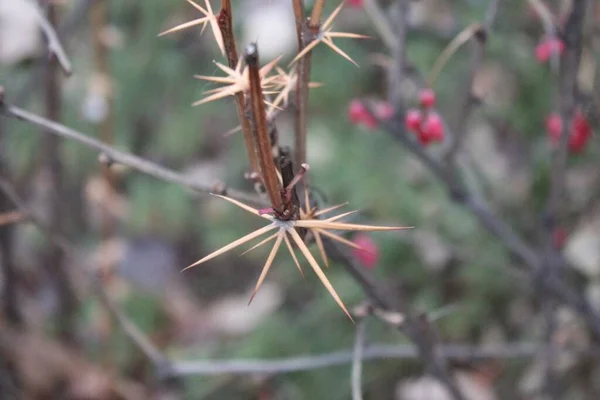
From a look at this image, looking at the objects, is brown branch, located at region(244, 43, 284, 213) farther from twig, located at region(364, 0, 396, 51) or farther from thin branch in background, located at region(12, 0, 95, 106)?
thin branch in background, located at region(12, 0, 95, 106)

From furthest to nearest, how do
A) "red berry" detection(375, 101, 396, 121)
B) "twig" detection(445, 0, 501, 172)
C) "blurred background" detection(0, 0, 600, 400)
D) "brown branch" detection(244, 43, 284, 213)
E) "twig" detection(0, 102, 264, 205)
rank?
"blurred background" detection(0, 0, 600, 400), "red berry" detection(375, 101, 396, 121), "twig" detection(445, 0, 501, 172), "twig" detection(0, 102, 264, 205), "brown branch" detection(244, 43, 284, 213)

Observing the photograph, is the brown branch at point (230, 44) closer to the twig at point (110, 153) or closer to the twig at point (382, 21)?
the twig at point (110, 153)

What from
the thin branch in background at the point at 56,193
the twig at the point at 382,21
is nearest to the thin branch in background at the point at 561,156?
the twig at the point at 382,21

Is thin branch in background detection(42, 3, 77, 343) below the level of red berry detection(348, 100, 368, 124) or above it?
below

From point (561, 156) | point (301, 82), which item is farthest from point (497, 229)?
point (301, 82)

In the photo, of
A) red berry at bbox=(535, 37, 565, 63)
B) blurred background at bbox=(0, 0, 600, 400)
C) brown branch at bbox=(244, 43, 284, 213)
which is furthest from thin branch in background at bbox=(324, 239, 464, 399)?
red berry at bbox=(535, 37, 565, 63)

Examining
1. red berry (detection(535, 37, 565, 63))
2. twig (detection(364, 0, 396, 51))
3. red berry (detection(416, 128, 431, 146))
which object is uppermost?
twig (detection(364, 0, 396, 51))

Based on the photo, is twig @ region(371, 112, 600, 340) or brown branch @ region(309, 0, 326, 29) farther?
twig @ region(371, 112, 600, 340)

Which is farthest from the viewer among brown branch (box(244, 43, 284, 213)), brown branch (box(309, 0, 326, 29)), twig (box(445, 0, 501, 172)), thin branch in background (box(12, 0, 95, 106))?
thin branch in background (box(12, 0, 95, 106))

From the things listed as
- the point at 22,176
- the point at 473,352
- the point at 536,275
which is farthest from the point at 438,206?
the point at 22,176
